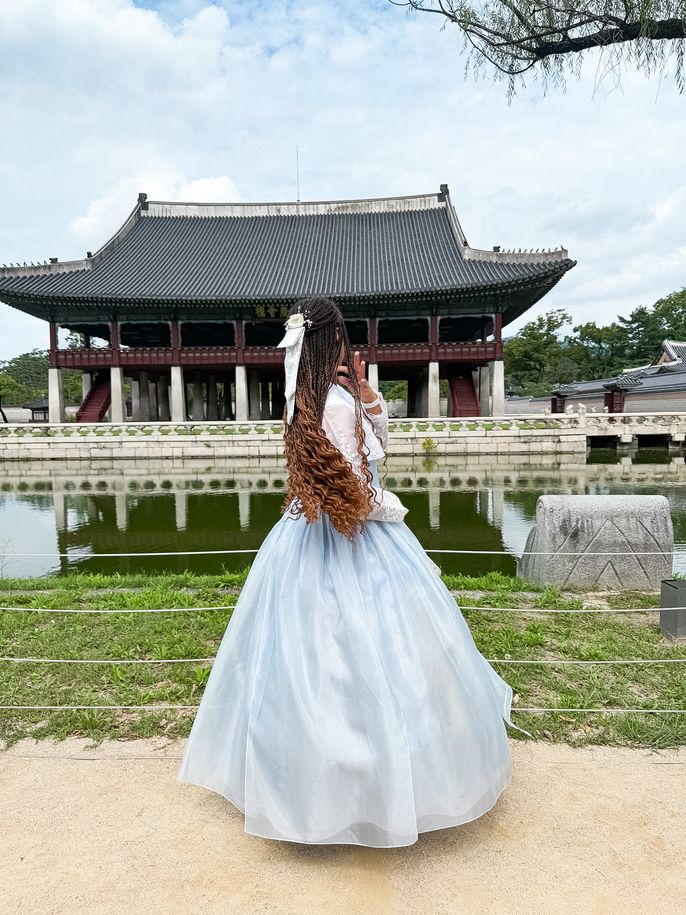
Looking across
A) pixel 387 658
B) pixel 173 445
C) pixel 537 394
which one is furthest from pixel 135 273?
pixel 537 394

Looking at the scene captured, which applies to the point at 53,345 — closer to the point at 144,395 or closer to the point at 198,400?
the point at 144,395

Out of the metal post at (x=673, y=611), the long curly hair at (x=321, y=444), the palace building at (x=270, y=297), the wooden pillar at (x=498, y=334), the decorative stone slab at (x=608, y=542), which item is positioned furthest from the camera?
the wooden pillar at (x=498, y=334)

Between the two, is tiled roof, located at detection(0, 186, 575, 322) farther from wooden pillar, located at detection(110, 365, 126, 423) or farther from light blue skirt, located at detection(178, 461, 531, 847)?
light blue skirt, located at detection(178, 461, 531, 847)

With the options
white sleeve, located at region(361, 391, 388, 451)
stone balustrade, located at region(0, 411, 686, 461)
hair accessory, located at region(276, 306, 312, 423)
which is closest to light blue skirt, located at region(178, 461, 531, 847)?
white sleeve, located at region(361, 391, 388, 451)

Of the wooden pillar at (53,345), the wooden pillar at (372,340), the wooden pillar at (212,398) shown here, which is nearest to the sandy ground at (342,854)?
the wooden pillar at (372,340)

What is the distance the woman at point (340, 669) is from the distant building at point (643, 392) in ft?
80.2

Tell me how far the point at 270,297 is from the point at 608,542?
19246 mm

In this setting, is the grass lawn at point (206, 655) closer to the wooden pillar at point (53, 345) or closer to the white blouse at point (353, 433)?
the white blouse at point (353, 433)

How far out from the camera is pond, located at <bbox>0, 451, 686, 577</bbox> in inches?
261

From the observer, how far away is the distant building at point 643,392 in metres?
24.0

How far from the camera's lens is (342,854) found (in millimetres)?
1714

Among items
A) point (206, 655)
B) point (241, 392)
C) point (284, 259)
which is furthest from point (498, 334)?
point (206, 655)

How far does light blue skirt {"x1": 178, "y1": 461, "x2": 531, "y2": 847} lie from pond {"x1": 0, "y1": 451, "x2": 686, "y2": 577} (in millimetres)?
1601

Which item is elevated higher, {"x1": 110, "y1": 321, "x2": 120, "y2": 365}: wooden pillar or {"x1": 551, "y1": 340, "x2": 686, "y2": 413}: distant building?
{"x1": 110, "y1": 321, "x2": 120, "y2": 365}: wooden pillar
